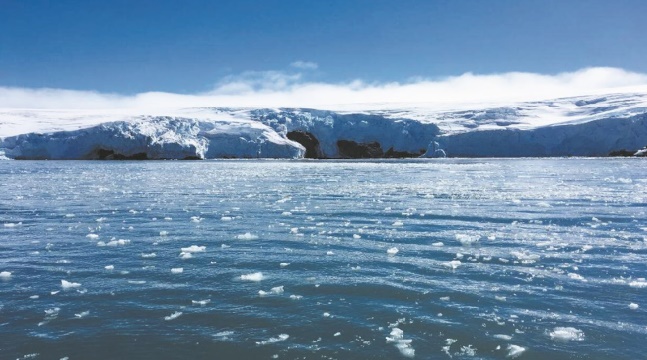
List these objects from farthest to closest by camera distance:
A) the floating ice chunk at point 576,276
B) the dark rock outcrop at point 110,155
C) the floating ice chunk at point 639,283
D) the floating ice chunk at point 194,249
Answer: the dark rock outcrop at point 110,155
the floating ice chunk at point 194,249
the floating ice chunk at point 576,276
the floating ice chunk at point 639,283

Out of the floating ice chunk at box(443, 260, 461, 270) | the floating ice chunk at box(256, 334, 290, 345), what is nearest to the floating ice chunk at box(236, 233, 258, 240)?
the floating ice chunk at box(443, 260, 461, 270)

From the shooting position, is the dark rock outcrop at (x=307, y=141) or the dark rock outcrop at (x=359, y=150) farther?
the dark rock outcrop at (x=359, y=150)

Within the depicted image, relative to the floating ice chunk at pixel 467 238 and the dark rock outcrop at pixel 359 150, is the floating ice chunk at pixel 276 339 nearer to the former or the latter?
the floating ice chunk at pixel 467 238

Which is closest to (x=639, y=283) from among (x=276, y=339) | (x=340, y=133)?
(x=276, y=339)

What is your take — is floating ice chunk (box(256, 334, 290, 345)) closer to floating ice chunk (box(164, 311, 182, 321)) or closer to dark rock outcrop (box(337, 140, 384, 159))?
floating ice chunk (box(164, 311, 182, 321))

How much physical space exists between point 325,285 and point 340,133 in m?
82.1

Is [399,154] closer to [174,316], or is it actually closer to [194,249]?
[194,249]

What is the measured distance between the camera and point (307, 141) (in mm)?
90750

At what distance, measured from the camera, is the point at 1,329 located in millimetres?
6340

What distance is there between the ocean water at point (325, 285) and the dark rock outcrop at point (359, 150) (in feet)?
249

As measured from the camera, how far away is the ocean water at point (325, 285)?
5.91 metres

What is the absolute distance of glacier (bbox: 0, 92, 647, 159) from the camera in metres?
72.2

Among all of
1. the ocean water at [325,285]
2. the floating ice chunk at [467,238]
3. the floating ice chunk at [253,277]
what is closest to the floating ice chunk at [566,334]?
the ocean water at [325,285]

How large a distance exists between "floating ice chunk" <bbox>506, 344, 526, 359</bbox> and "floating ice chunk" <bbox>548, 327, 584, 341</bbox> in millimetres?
574
